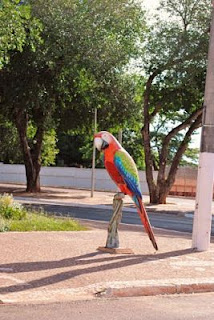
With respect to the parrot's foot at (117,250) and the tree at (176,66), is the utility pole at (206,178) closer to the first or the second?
the parrot's foot at (117,250)

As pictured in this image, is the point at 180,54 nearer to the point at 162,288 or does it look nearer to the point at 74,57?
the point at 74,57

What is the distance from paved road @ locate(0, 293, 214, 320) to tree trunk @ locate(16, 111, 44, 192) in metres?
31.3

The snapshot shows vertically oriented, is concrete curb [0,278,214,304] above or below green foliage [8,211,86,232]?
below

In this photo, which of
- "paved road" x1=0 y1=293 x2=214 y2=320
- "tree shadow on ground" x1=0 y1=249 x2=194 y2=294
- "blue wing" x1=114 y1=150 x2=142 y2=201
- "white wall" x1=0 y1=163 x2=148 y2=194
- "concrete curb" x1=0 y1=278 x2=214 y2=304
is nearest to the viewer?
"paved road" x1=0 y1=293 x2=214 y2=320

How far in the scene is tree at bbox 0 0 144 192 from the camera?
32.5m

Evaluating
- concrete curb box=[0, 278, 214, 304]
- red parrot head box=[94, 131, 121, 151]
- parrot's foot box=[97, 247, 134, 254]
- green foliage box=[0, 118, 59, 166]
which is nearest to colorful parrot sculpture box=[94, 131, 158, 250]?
red parrot head box=[94, 131, 121, 151]

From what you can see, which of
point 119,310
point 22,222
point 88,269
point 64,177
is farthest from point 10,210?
point 64,177

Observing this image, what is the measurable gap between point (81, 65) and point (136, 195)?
2158cm

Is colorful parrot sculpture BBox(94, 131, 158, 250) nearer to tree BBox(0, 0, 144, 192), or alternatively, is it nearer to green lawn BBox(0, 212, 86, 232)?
green lawn BBox(0, 212, 86, 232)

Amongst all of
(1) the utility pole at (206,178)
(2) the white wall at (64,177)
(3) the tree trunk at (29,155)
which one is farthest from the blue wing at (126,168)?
(2) the white wall at (64,177)

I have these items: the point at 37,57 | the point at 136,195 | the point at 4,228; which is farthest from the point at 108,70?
the point at 136,195

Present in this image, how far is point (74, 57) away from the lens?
3297 centimetres

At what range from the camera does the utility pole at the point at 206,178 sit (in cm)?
1305

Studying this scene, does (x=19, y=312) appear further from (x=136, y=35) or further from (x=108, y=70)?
(x=136, y=35)
